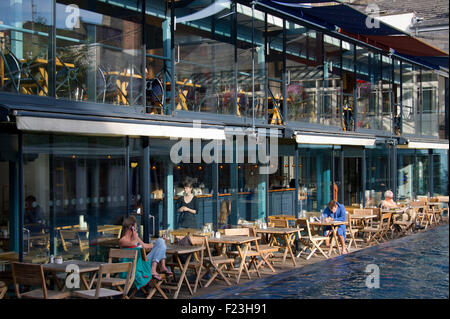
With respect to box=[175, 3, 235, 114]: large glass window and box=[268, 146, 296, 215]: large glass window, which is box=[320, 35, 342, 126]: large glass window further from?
box=[175, 3, 235, 114]: large glass window

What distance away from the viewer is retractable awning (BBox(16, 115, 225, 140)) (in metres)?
7.39

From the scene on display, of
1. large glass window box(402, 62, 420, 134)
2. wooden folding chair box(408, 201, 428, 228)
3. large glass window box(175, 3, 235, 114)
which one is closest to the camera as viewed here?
large glass window box(175, 3, 235, 114)

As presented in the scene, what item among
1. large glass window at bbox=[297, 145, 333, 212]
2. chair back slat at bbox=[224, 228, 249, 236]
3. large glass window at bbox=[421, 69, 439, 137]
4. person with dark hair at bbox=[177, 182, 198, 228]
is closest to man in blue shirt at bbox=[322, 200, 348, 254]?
large glass window at bbox=[297, 145, 333, 212]

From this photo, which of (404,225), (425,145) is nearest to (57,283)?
(404,225)

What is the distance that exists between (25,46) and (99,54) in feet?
4.82

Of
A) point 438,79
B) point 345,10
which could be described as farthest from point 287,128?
point 438,79

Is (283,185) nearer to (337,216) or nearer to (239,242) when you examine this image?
(337,216)

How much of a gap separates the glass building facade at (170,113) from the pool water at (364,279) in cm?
196

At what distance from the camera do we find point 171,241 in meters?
10.6

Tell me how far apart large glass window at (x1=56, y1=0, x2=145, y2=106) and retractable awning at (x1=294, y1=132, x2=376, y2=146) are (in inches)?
171

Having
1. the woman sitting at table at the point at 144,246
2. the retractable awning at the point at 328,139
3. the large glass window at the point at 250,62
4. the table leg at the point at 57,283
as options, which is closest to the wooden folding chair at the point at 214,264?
the woman sitting at table at the point at 144,246

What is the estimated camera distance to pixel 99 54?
379 inches
